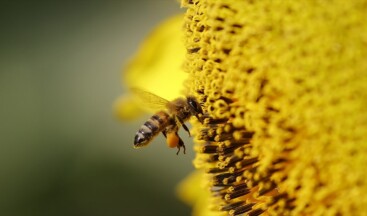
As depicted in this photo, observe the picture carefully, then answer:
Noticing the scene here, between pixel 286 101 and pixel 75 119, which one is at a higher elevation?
pixel 75 119

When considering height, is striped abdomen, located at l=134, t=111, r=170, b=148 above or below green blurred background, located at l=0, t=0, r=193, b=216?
below

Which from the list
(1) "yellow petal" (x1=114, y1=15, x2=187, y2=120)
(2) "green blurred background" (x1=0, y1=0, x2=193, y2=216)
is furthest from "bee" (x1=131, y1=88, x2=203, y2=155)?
(2) "green blurred background" (x1=0, y1=0, x2=193, y2=216)

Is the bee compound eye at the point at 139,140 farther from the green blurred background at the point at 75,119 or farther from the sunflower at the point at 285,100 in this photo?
the green blurred background at the point at 75,119

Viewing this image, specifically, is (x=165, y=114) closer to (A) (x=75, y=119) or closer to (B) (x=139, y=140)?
(B) (x=139, y=140)

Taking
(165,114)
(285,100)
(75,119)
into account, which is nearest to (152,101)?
(165,114)

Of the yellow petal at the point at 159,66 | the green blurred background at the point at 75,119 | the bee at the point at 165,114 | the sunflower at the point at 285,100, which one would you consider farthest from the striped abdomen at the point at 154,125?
the green blurred background at the point at 75,119

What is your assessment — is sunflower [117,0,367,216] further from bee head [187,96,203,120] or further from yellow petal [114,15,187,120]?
yellow petal [114,15,187,120]
